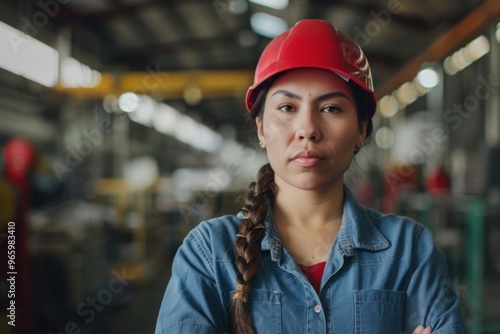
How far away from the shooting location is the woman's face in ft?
4.09

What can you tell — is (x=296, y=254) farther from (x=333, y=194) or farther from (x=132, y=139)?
(x=132, y=139)

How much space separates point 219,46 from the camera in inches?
371

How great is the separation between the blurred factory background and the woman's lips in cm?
96

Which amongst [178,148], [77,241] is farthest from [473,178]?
[178,148]

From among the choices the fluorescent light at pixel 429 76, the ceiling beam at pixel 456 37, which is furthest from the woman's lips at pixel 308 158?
the fluorescent light at pixel 429 76

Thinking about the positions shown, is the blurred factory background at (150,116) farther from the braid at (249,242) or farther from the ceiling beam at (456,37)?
the braid at (249,242)

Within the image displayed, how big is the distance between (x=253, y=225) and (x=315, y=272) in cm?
19

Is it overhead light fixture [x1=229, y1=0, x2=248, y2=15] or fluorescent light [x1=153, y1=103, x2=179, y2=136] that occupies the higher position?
overhead light fixture [x1=229, y1=0, x2=248, y2=15]

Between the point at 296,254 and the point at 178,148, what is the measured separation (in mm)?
17773

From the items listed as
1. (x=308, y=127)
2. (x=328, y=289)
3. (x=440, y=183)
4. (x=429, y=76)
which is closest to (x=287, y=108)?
(x=308, y=127)

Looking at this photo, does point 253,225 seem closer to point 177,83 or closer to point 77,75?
point 77,75

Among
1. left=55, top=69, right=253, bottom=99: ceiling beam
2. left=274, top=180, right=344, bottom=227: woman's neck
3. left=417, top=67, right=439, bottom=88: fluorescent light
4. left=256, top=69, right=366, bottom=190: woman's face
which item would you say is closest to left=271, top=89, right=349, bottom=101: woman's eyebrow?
left=256, top=69, right=366, bottom=190: woman's face

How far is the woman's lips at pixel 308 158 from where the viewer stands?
1.24 m

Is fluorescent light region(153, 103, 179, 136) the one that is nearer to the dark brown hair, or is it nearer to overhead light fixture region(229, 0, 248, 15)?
overhead light fixture region(229, 0, 248, 15)
